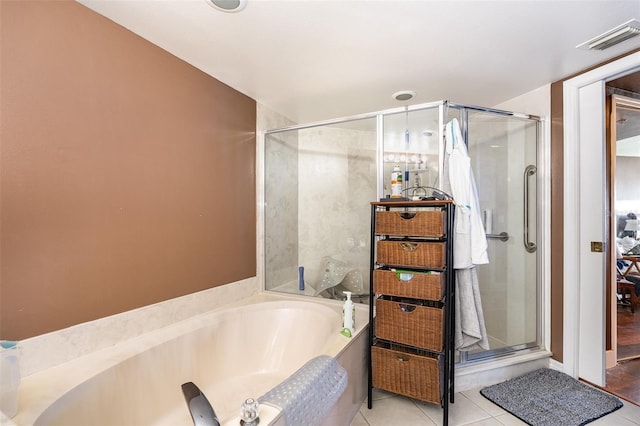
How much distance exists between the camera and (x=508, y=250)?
2512mm

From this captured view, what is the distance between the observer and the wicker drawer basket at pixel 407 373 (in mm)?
1624

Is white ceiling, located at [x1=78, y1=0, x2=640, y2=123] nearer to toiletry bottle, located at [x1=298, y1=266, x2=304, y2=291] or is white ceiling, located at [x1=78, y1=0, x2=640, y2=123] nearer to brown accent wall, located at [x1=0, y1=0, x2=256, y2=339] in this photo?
brown accent wall, located at [x1=0, y1=0, x2=256, y2=339]

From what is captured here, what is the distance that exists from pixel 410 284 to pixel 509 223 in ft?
4.52

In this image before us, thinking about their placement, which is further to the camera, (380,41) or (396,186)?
(396,186)

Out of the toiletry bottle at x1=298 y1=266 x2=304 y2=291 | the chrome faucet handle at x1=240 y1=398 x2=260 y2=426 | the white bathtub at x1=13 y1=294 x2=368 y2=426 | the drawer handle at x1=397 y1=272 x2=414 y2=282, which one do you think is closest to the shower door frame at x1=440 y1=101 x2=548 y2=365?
the drawer handle at x1=397 y1=272 x2=414 y2=282

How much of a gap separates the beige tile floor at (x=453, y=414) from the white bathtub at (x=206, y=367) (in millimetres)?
139

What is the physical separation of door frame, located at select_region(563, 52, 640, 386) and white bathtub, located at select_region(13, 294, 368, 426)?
4.87 feet

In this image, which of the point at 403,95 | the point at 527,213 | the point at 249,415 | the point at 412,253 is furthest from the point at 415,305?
the point at 403,95

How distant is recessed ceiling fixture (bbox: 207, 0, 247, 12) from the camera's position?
138 cm

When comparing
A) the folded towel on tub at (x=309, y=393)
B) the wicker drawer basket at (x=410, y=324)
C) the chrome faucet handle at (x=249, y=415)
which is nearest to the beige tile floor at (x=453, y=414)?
the wicker drawer basket at (x=410, y=324)

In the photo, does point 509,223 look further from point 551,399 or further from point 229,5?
point 229,5

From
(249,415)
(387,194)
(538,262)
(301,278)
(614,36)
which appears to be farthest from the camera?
(301,278)

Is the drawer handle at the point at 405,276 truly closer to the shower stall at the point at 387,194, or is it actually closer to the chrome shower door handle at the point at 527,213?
the shower stall at the point at 387,194

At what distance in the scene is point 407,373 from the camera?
1691 mm
